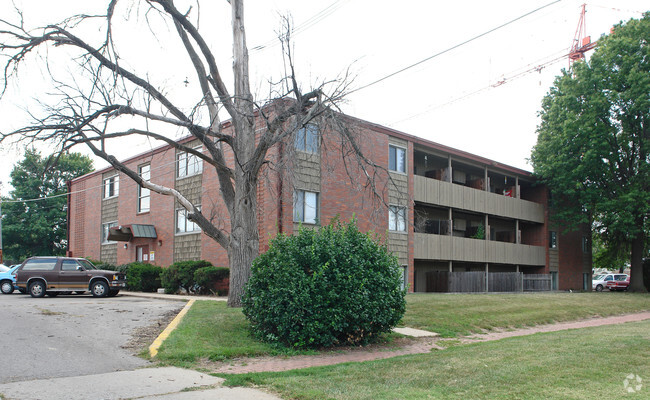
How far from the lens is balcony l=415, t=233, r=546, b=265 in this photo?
93.5 ft

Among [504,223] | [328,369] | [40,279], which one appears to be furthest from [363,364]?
[504,223]

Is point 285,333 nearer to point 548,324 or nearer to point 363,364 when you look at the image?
point 363,364

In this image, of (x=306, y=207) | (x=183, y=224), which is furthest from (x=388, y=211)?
(x=183, y=224)

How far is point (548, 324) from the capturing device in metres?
17.2

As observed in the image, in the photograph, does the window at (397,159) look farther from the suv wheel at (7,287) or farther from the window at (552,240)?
the suv wheel at (7,287)

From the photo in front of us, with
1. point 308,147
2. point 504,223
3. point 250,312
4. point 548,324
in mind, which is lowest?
point 548,324

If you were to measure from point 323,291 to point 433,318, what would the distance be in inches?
226

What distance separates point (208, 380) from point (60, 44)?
11001 mm

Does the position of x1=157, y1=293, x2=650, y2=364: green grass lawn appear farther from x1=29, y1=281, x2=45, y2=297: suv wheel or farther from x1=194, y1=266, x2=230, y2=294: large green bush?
x1=29, y1=281, x2=45, y2=297: suv wheel

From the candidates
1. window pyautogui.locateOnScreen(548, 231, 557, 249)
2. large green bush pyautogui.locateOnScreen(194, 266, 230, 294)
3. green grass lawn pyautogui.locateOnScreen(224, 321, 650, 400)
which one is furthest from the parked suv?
window pyautogui.locateOnScreen(548, 231, 557, 249)

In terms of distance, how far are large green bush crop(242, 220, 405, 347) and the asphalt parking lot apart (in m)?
2.55

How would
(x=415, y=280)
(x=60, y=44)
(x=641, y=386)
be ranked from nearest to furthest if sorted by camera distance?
(x=641, y=386), (x=60, y=44), (x=415, y=280)

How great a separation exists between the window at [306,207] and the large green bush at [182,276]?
5.11 meters

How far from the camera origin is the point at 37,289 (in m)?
21.7
